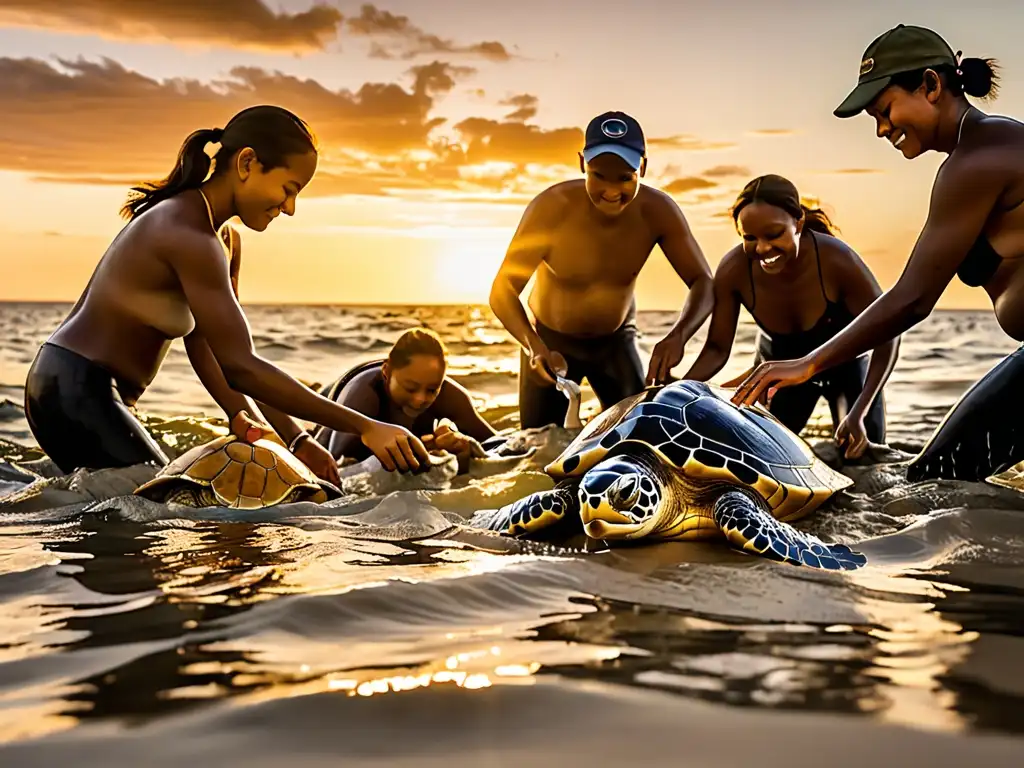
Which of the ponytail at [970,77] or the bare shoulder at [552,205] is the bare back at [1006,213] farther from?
the bare shoulder at [552,205]

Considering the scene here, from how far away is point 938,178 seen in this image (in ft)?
12.5

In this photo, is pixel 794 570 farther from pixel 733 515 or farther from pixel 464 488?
pixel 464 488

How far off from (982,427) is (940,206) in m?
1.09

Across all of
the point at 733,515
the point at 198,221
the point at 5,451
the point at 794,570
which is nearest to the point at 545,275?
the point at 198,221

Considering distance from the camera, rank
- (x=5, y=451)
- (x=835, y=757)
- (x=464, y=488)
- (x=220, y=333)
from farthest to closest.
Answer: (x=5, y=451) → (x=464, y=488) → (x=220, y=333) → (x=835, y=757)

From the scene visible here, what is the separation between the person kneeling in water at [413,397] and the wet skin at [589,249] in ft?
1.80

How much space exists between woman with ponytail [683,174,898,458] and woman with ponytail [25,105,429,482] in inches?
88.8

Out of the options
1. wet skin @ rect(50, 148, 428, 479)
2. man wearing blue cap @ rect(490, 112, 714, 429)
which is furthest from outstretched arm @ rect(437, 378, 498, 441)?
wet skin @ rect(50, 148, 428, 479)

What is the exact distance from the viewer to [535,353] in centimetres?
559

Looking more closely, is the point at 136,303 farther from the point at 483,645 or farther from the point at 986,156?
the point at 986,156

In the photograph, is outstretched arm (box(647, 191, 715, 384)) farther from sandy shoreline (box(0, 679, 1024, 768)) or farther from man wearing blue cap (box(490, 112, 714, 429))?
sandy shoreline (box(0, 679, 1024, 768))

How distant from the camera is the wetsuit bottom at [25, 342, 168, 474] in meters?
4.32

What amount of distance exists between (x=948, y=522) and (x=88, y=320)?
3.67 metres

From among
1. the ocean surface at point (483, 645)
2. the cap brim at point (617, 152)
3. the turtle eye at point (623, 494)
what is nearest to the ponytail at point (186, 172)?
the ocean surface at point (483, 645)
